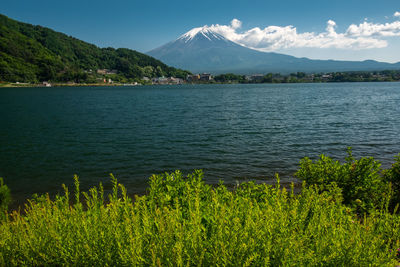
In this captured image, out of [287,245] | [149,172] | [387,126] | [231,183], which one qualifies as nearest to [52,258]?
[287,245]

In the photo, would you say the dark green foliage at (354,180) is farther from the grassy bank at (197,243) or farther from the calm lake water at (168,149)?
the calm lake water at (168,149)

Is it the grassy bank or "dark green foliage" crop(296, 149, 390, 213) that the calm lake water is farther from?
the grassy bank

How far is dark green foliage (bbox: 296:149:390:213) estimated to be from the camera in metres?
8.18

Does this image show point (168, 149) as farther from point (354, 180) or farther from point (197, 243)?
point (197, 243)

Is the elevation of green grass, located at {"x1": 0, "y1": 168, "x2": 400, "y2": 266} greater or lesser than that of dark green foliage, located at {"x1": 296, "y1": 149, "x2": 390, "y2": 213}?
greater

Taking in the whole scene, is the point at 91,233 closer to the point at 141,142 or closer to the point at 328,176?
the point at 328,176

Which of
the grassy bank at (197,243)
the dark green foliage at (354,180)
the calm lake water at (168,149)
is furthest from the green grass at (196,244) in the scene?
the calm lake water at (168,149)

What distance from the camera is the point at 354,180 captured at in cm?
870

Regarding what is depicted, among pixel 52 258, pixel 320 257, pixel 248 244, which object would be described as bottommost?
pixel 52 258

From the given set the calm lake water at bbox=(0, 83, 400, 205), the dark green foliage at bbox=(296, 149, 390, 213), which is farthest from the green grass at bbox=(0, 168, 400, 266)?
the calm lake water at bbox=(0, 83, 400, 205)

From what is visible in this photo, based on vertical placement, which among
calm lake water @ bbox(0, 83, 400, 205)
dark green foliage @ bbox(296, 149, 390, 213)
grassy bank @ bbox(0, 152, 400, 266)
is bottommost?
calm lake water @ bbox(0, 83, 400, 205)

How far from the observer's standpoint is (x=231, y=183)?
50.8 ft

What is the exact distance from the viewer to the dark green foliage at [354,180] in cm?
818

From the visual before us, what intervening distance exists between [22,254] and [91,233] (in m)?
1.33
